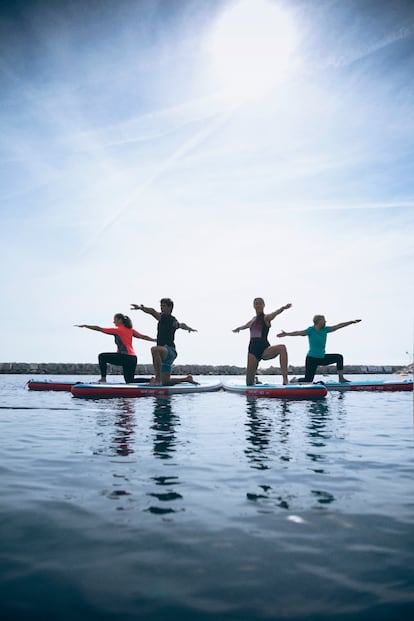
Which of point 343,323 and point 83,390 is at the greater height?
point 343,323

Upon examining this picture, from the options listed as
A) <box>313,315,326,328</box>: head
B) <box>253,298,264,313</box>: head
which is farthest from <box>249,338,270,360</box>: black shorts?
<box>313,315,326,328</box>: head

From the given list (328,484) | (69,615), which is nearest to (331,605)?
(69,615)

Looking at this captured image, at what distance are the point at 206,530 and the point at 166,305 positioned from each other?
→ 11.6m

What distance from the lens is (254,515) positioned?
11.0 ft

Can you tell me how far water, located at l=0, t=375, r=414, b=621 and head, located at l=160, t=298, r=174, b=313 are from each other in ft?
26.7

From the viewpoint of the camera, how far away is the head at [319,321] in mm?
16141

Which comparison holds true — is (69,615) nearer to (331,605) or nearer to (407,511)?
(331,605)

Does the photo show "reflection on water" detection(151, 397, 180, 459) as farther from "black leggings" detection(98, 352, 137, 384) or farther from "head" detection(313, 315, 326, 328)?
"head" detection(313, 315, 326, 328)

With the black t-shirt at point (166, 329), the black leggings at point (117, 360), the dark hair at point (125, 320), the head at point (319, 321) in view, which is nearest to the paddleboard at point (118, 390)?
the black leggings at point (117, 360)

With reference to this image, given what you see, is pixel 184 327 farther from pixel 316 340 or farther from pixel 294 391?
pixel 316 340

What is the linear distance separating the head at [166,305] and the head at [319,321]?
5.17 m

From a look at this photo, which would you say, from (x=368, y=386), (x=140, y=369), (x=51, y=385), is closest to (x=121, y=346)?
(x=51, y=385)

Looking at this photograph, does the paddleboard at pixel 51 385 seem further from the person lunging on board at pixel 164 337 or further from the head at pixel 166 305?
the head at pixel 166 305

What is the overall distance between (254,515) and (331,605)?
122 cm
